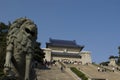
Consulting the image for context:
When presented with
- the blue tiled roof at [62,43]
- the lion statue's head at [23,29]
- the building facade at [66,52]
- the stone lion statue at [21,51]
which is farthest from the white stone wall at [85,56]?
the stone lion statue at [21,51]

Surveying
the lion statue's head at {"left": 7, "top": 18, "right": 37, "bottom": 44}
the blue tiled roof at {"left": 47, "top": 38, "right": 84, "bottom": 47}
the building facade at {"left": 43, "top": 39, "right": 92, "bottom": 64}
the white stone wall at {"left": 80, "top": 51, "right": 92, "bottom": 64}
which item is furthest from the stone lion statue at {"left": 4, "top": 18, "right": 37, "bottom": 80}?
the blue tiled roof at {"left": 47, "top": 38, "right": 84, "bottom": 47}

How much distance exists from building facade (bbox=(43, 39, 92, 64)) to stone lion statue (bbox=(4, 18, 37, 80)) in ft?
227

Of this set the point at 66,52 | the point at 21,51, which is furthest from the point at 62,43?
the point at 21,51

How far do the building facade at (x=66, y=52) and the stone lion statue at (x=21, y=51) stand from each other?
227 ft

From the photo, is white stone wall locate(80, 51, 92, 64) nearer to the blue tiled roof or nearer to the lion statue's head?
the blue tiled roof

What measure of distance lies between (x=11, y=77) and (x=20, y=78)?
0.30m

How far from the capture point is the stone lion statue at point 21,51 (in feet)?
23.5

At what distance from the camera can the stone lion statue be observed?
715 cm

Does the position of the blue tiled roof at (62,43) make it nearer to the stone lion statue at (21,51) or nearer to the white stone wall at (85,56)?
the white stone wall at (85,56)

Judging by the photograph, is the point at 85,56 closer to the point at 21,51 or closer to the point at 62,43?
the point at 62,43

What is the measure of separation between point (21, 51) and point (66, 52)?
252ft

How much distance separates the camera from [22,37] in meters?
7.32

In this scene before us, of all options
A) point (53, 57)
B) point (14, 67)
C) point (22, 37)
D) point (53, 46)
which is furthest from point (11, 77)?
point (53, 46)

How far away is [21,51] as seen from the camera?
7.17 meters
